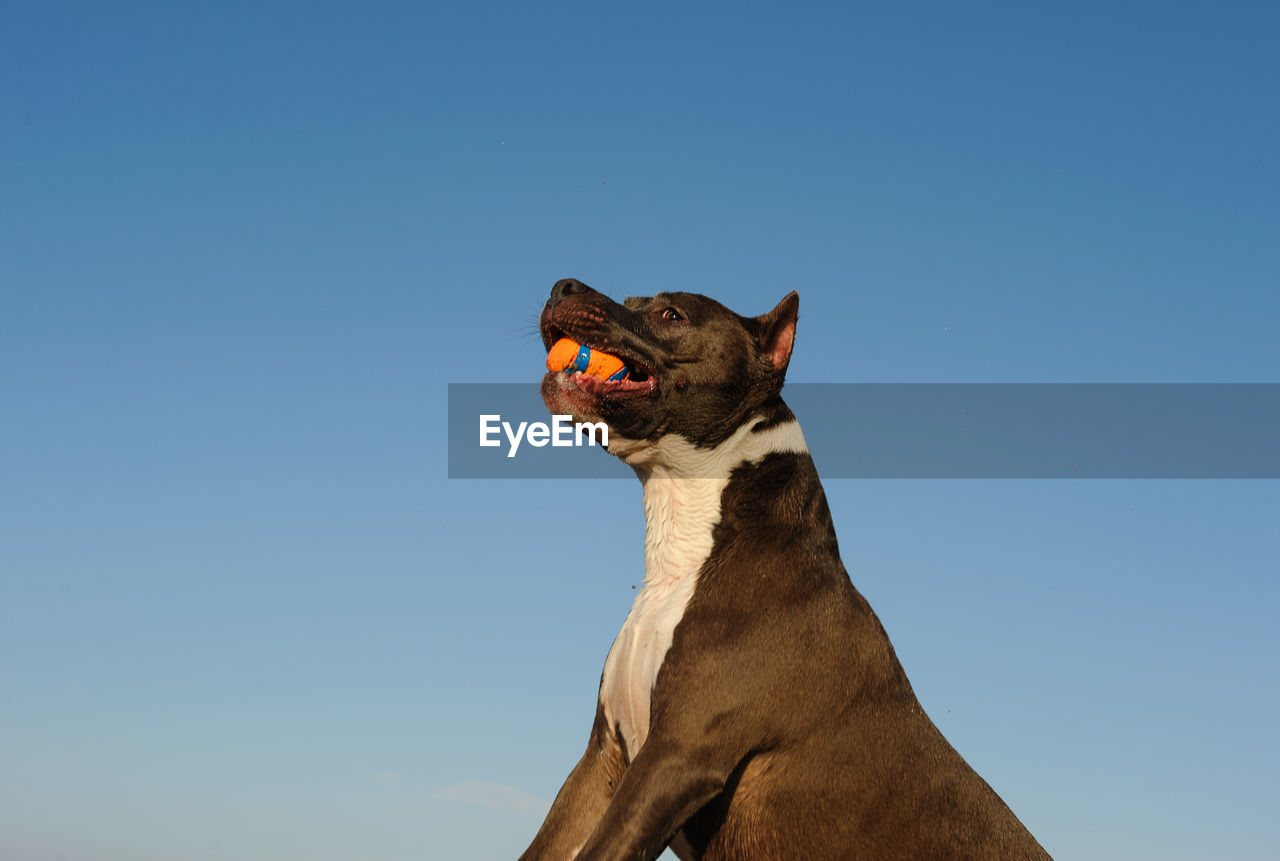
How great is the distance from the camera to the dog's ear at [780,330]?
823 cm

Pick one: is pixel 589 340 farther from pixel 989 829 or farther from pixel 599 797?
pixel 989 829

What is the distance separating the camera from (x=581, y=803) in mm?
7703

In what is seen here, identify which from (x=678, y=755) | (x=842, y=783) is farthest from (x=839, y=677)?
(x=678, y=755)

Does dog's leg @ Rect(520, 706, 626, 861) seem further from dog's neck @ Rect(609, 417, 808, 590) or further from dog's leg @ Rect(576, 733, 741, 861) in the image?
dog's neck @ Rect(609, 417, 808, 590)

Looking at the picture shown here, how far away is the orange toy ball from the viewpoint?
8.06 meters

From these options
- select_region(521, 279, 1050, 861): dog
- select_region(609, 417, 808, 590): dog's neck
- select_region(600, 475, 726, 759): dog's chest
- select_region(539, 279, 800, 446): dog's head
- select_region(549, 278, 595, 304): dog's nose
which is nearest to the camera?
select_region(521, 279, 1050, 861): dog

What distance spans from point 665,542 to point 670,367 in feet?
3.57

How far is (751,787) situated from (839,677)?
0.79 m

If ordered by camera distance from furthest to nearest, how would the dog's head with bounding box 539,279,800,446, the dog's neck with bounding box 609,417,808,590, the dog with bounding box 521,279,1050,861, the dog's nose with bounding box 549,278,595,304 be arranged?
the dog's nose with bounding box 549,278,595,304 < the dog's head with bounding box 539,279,800,446 < the dog's neck with bounding box 609,417,808,590 < the dog with bounding box 521,279,1050,861

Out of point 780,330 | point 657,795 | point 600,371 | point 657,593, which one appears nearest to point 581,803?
point 657,795

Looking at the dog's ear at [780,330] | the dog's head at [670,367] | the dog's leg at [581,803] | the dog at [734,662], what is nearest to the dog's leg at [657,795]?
the dog at [734,662]

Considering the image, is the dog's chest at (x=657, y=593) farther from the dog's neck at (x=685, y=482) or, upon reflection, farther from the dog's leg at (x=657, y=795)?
the dog's leg at (x=657, y=795)

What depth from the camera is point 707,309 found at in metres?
8.30

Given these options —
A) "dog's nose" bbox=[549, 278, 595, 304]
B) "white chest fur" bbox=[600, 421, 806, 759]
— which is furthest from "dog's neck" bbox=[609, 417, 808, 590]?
"dog's nose" bbox=[549, 278, 595, 304]
